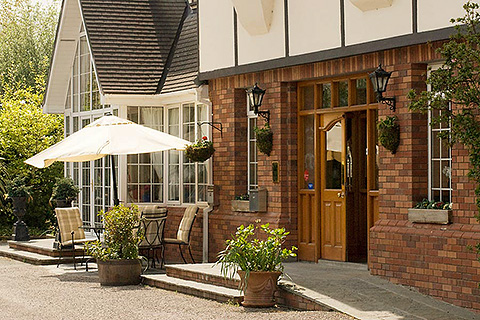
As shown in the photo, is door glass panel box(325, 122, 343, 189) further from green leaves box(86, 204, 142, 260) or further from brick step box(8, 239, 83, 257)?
brick step box(8, 239, 83, 257)

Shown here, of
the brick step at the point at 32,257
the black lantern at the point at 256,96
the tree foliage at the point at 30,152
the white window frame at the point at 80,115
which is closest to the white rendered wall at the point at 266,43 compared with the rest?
the black lantern at the point at 256,96

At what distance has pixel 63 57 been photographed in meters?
20.4

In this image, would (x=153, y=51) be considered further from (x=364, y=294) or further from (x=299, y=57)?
(x=364, y=294)

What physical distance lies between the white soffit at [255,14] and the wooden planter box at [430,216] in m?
4.31

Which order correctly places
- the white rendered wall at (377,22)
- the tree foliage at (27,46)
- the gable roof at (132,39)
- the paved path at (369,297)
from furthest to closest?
the tree foliage at (27,46) < the gable roof at (132,39) < the white rendered wall at (377,22) < the paved path at (369,297)

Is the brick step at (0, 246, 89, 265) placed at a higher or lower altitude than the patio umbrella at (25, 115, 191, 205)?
lower

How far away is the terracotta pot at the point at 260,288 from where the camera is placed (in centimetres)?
1119

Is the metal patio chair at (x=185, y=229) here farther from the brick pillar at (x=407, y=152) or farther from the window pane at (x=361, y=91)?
the brick pillar at (x=407, y=152)

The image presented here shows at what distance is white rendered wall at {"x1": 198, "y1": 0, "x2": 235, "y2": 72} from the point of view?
15383mm

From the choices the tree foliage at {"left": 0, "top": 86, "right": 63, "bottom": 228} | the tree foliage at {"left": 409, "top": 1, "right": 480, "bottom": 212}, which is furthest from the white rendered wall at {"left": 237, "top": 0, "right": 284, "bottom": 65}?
the tree foliage at {"left": 0, "top": 86, "right": 63, "bottom": 228}

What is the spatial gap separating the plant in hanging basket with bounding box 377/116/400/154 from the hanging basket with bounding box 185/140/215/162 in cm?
442

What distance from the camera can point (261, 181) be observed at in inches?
583

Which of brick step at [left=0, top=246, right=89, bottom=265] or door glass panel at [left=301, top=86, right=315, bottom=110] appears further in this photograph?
brick step at [left=0, top=246, right=89, bottom=265]

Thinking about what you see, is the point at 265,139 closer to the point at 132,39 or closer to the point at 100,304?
the point at 100,304
